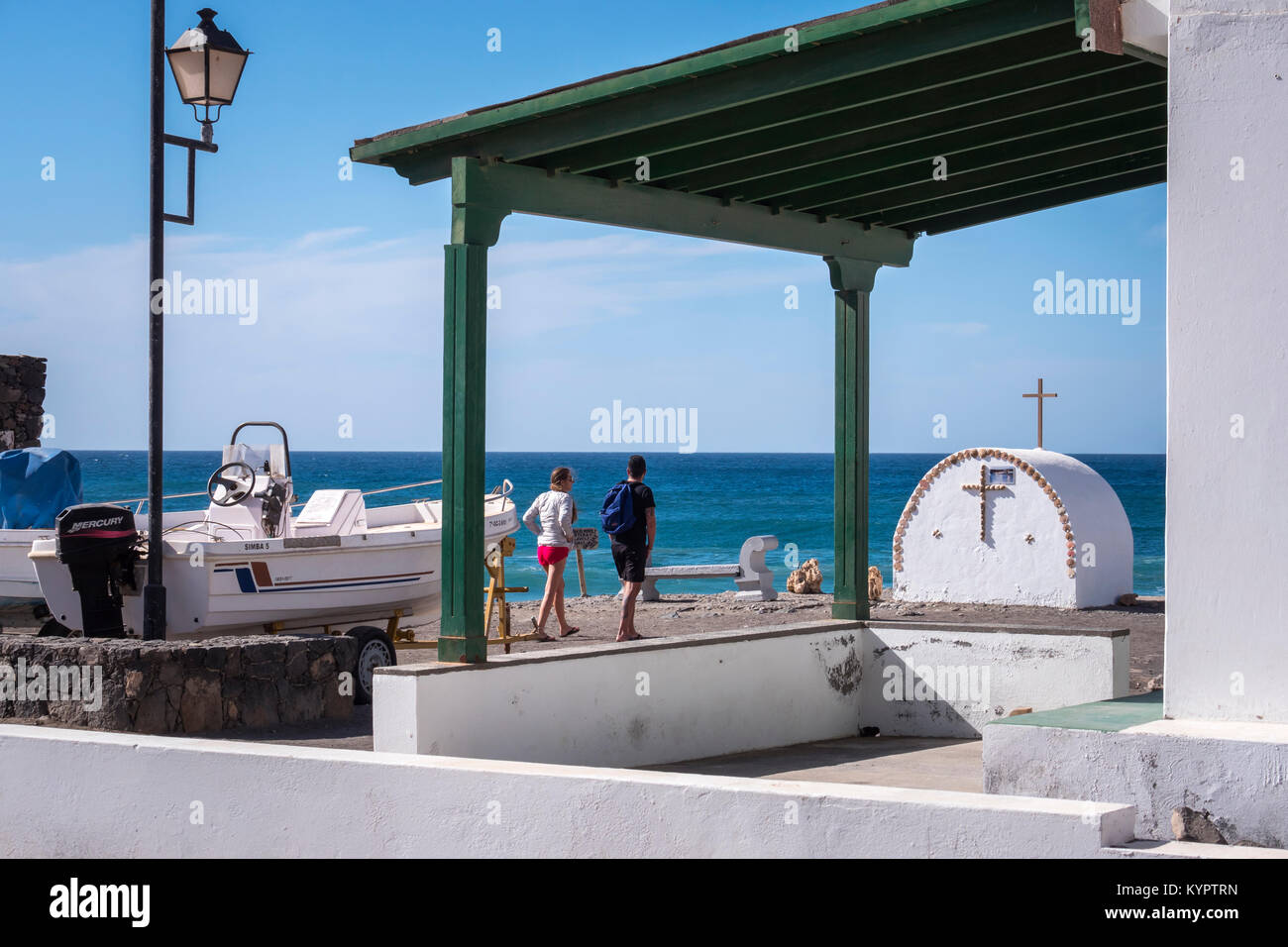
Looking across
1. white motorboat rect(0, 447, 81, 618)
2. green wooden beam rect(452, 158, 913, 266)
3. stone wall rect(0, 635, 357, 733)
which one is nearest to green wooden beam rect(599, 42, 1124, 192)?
green wooden beam rect(452, 158, 913, 266)

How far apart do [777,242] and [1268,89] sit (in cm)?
405

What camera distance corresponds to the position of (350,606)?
11.4 metres

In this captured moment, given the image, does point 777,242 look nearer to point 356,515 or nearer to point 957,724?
point 957,724

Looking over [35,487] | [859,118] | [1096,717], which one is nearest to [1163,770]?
[1096,717]

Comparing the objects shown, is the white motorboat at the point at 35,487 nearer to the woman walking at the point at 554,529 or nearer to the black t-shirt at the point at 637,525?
the woman walking at the point at 554,529

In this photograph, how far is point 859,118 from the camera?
6828mm

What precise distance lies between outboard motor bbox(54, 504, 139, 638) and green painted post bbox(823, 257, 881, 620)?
4913 millimetres

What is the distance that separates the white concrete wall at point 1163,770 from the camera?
4336 millimetres

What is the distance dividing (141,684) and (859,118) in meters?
4.75

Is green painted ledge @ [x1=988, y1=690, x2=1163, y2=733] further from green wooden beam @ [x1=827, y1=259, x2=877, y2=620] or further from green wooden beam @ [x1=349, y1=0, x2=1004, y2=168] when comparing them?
green wooden beam @ [x1=827, y1=259, x2=877, y2=620]

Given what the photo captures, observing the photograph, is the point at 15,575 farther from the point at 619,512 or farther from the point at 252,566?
the point at 619,512

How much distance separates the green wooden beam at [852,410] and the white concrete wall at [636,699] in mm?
455

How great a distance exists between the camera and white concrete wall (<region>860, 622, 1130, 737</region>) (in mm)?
8125
